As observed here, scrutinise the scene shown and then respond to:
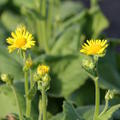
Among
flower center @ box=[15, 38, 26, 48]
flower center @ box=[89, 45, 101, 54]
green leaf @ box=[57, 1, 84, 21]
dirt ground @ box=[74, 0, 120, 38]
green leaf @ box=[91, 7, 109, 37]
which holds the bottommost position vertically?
flower center @ box=[89, 45, 101, 54]

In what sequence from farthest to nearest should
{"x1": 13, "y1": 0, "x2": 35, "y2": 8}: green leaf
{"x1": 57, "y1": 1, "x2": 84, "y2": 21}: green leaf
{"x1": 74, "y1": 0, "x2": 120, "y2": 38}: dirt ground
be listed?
{"x1": 74, "y1": 0, "x2": 120, "y2": 38}: dirt ground, {"x1": 57, "y1": 1, "x2": 84, "y2": 21}: green leaf, {"x1": 13, "y1": 0, "x2": 35, "y2": 8}: green leaf

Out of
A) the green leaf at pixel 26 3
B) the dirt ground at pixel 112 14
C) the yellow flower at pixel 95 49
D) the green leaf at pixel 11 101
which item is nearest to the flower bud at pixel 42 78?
the yellow flower at pixel 95 49

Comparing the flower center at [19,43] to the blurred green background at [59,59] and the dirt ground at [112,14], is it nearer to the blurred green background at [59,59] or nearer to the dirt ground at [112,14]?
the blurred green background at [59,59]

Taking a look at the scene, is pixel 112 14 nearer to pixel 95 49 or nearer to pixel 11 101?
pixel 11 101

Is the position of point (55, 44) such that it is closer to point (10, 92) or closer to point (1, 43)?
point (1, 43)

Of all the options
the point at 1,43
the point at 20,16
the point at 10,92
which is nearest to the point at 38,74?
the point at 10,92

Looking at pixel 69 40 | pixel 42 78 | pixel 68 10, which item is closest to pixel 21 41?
pixel 42 78

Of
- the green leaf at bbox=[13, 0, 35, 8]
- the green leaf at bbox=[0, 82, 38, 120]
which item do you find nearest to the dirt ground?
the green leaf at bbox=[13, 0, 35, 8]

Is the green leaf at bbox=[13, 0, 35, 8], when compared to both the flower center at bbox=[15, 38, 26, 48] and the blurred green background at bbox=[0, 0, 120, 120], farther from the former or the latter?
the flower center at bbox=[15, 38, 26, 48]
